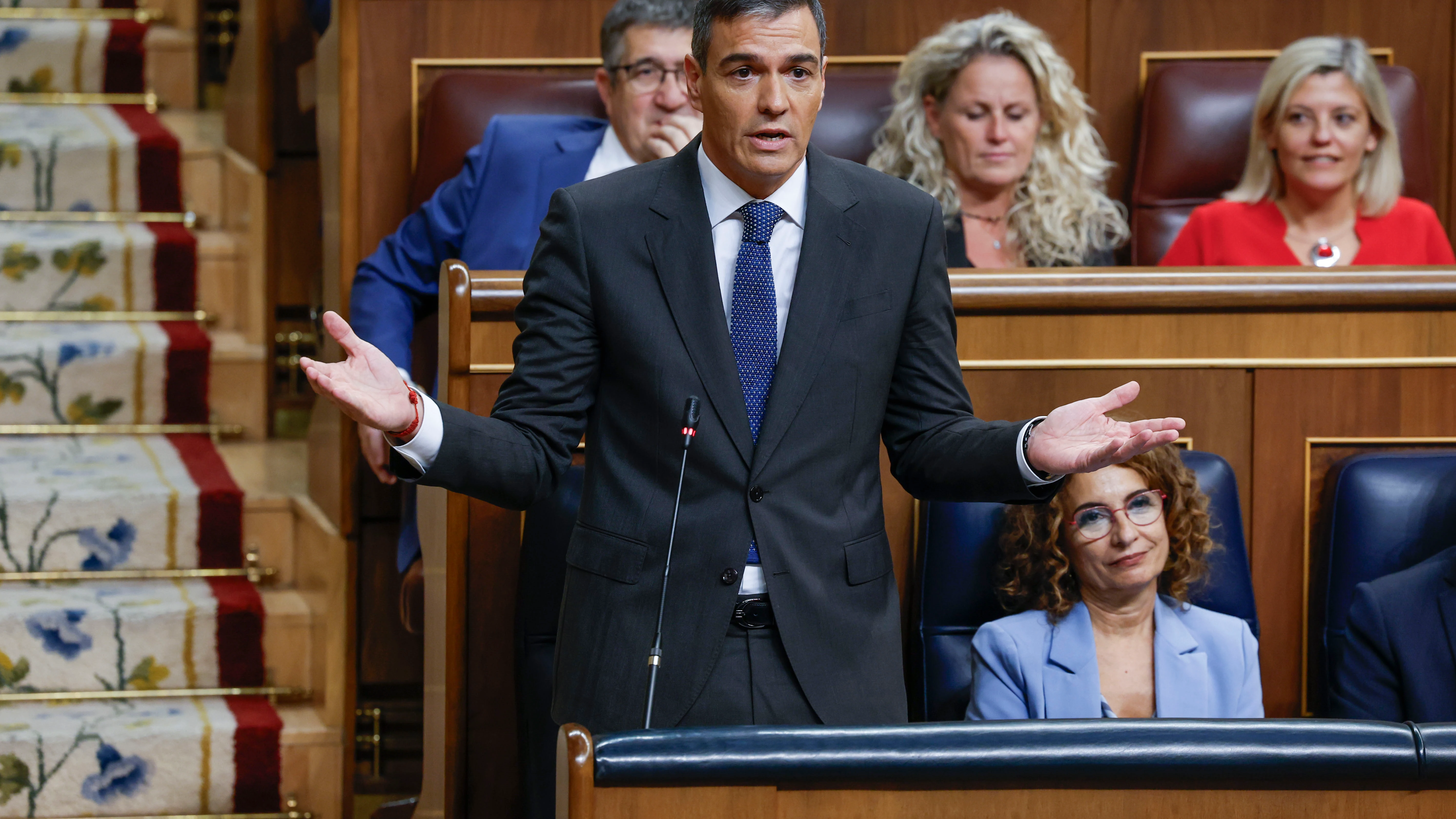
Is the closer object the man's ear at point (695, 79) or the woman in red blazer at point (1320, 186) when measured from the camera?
the man's ear at point (695, 79)

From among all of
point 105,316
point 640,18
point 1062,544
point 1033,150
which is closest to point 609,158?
point 640,18

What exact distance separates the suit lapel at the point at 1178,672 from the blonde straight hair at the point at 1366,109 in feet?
2.63

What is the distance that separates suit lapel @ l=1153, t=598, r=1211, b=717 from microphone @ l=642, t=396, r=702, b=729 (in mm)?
523

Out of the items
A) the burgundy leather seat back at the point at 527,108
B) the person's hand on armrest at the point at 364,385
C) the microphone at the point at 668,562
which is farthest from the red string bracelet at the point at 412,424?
the burgundy leather seat back at the point at 527,108

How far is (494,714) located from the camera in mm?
1443

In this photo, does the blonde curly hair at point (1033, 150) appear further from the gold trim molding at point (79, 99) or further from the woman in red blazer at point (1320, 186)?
the gold trim molding at point (79, 99)

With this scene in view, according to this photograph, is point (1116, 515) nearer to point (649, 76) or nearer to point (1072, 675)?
point (1072, 675)

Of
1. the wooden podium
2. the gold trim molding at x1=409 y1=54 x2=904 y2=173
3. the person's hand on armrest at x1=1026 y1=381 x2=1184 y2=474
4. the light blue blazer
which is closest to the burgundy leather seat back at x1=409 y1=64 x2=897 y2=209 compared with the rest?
the gold trim molding at x1=409 y1=54 x2=904 y2=173

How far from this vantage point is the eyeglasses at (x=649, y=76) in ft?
5.83

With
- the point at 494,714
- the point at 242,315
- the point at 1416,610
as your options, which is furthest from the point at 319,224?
the point at 1416,610

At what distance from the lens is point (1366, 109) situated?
6.27 feet

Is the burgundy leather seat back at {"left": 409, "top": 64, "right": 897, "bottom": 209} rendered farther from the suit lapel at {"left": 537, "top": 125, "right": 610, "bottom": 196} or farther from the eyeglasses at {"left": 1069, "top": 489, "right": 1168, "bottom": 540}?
the eyeglasses at {"left": 1069, "top": 489, "right": 1168, "bottom": 540}

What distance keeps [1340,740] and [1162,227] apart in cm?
143

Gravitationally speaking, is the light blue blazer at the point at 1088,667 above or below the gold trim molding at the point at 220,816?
above
